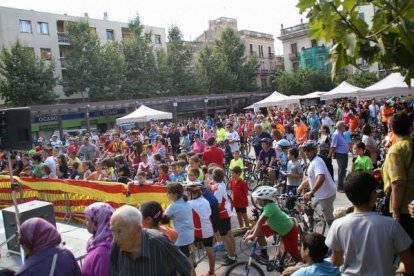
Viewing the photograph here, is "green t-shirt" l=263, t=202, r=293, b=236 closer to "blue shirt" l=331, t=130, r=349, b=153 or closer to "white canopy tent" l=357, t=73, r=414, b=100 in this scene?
"blue shirt" l=331, t=130, r=349, b=153

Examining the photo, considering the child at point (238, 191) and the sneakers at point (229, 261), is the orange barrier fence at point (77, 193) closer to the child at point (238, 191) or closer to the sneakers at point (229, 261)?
the child at point (238, 191)

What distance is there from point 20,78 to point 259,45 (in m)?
48.7

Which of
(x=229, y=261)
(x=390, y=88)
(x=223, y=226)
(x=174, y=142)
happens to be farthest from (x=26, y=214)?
(x=174, y=142)

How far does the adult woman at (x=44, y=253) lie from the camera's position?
330cm

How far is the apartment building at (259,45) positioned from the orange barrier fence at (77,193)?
2431 inches

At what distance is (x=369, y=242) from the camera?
3033mm

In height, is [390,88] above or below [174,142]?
above

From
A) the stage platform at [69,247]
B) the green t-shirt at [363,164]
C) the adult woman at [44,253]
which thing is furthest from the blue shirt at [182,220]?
the green t-shirt at [363,164]

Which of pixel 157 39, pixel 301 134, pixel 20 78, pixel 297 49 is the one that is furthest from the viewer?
pixel 297 49

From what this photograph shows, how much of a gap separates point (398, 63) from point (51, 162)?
36.7 feet

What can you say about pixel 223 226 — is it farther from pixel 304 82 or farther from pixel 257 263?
pixel 304 82

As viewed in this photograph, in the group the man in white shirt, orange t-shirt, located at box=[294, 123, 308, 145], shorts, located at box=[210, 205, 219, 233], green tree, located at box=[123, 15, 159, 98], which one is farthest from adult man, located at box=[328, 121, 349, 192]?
green tree, located at box=[123, 15, 159, 98]

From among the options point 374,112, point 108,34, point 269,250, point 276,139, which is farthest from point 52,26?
point 269,250

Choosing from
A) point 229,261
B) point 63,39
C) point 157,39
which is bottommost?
point 229,261
